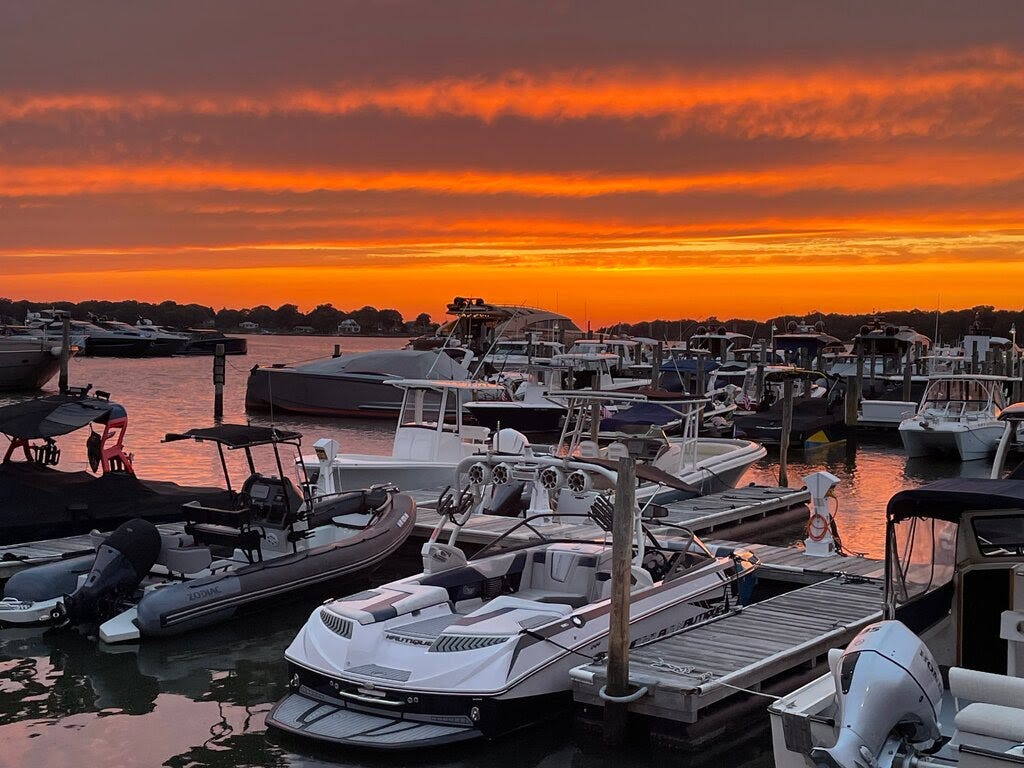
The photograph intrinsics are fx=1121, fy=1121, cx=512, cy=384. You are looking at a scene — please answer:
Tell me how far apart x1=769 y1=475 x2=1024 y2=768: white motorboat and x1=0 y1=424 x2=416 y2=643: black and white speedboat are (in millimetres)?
7413

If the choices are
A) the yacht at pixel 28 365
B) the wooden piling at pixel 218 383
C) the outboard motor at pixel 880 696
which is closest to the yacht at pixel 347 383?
the wooden piling at pixel 218 383

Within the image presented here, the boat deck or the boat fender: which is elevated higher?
the boat fender

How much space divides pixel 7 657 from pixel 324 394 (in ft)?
112

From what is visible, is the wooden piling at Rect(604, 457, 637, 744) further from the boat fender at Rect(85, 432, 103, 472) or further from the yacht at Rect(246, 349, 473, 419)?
the yacht at Rect(246, 349, 473, 419)

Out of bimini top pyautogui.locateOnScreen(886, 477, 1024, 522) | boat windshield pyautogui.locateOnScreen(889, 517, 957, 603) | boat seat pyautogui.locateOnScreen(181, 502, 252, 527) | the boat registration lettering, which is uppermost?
bimini top pyautogui.locateOnScreen(886, 477, 1024, 522)

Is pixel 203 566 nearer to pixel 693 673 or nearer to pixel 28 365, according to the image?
pixel 693 673

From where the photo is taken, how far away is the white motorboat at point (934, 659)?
617 cm

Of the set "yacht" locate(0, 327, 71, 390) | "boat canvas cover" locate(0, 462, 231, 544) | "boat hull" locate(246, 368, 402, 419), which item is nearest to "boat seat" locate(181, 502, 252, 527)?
"boat canvas cover" locate(0, 462, 231, 544)

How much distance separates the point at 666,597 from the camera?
1103 cm

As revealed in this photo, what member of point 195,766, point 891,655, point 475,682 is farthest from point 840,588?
point 195,766

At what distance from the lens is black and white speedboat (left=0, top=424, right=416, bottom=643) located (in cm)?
1240

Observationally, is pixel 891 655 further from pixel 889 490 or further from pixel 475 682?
pixel 889 490

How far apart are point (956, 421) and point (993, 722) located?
29373mm

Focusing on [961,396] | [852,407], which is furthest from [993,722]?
[852,407]
